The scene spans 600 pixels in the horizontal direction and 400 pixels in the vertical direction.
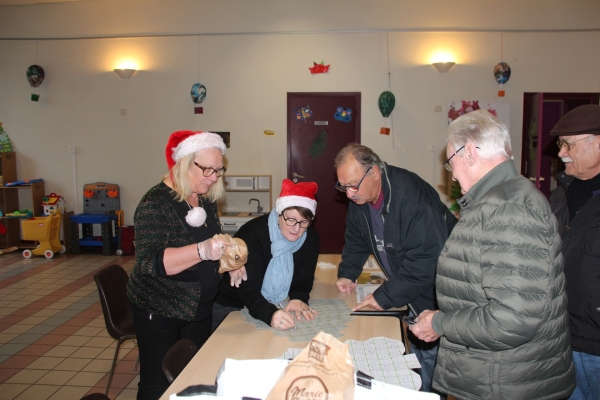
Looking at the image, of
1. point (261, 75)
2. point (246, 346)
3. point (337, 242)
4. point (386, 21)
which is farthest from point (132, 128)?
point (246, 346)

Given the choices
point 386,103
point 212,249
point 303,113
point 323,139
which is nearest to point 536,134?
point 386,103

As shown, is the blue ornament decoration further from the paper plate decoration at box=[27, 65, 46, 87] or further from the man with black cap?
the man with black cap

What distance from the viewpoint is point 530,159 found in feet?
21.1

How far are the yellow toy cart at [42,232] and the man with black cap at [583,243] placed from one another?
6626 mm

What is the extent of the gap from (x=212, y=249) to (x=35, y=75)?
6651 millimetres

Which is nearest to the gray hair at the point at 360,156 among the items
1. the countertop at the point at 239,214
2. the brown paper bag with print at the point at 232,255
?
the brown paper bag with print at the point at 232,255

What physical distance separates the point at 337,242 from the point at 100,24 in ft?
16.0

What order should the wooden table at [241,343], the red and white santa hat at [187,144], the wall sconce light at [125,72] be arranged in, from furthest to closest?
the wall sconce light at [125,72] < the red and white santa hat at [187,144] < the wooden table at [241,343]

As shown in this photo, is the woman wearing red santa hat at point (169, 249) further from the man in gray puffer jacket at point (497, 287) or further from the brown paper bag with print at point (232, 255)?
the man in gray puffer jacket at point (497, 287)

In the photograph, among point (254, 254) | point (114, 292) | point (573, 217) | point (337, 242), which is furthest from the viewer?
point (337, 242)

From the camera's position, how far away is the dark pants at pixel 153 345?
6.60 feet

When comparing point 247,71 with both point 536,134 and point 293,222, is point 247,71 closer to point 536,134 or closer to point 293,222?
point 536,134

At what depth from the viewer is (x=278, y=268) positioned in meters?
2.31

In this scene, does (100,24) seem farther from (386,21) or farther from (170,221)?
(170,221)
